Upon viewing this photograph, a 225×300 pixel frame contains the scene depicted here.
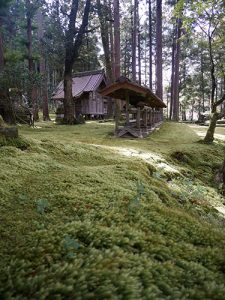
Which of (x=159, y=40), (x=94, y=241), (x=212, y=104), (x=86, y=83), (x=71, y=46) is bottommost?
(x=94, y=241)

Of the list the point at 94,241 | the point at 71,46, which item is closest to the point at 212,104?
Result: the point at 71,46

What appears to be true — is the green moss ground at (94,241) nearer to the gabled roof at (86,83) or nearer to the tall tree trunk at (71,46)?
the tall tree trunk at (71,46)

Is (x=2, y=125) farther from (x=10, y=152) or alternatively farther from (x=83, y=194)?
(x=83, y=194)

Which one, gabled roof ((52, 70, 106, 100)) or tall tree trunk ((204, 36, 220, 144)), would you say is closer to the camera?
tall tree trunk ((204, 36, 220, 144))

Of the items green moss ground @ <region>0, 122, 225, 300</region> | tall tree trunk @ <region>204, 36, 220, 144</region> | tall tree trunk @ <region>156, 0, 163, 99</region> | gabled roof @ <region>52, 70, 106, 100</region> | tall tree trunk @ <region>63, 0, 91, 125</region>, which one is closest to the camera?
green moss ground @ <region>0, 122, 225, 300</region>

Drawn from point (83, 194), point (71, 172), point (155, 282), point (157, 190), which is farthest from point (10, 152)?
point (155, 282)

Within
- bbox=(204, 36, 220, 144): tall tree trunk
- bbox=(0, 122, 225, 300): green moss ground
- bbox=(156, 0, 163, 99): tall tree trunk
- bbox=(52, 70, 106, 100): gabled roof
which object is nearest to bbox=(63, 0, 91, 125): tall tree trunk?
bbox=(204, 36, 220, 144): tall tree trunk

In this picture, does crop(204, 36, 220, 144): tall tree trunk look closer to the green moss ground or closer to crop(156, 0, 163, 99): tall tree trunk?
the green moss ground

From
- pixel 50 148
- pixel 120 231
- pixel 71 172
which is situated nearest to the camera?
pixel 120 231

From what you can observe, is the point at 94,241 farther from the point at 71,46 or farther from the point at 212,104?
the point at 71,46

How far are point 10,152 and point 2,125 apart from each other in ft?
2.41

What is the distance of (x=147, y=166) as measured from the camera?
236 inches

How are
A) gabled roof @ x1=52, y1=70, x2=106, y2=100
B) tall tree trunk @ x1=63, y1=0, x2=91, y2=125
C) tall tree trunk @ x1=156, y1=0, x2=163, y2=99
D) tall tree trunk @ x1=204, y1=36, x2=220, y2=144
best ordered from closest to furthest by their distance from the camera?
1. tall tree trunk @ x1=204, y1=36, x2=220, y2=144
2. tall tree trunk @ x1=63, y1=0, x2=91, y2=125
3. tall tree trunk @ x1=156, y1=0, x2=163, y2=99
4. gabled roof @ x1=52, y1=70, x2=106, y2=100

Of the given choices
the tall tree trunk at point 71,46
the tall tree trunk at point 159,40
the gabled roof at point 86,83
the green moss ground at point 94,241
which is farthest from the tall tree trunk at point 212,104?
the gabled roof at point 86,83
